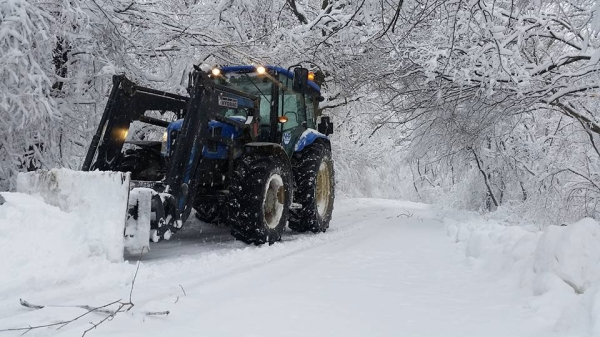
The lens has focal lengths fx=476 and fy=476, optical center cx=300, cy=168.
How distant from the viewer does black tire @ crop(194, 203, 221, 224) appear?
241 inches

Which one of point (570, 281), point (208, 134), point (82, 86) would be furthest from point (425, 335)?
point (82, 86)

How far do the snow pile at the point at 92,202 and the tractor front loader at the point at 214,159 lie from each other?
0.02m

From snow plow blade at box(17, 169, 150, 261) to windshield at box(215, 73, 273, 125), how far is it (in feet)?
8.59

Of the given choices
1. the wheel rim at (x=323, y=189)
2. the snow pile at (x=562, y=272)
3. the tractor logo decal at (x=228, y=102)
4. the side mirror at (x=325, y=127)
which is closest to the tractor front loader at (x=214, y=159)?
the tractor logo decal at (x=228, y=102)

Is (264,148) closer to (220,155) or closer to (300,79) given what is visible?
(220,155)

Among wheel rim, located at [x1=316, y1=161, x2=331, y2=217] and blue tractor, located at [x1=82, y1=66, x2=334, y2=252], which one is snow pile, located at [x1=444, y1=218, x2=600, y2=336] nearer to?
blue tractor, located at [x1=82, y1=66, x2=334, y2=252]

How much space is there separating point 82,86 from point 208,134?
2.77 meters

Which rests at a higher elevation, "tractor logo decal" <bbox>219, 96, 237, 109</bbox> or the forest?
the forest

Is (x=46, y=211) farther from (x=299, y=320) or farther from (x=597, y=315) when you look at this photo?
(x=597, y=315)

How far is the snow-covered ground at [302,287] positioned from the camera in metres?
2.46

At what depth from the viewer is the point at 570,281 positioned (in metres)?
3.01

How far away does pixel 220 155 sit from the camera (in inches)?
218

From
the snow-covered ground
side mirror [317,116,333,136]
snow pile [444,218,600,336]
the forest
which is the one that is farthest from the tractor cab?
snow pile [444,218,600,336]

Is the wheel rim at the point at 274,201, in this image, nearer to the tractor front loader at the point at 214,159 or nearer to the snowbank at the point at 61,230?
the tractor front loader at the point at 214,159
